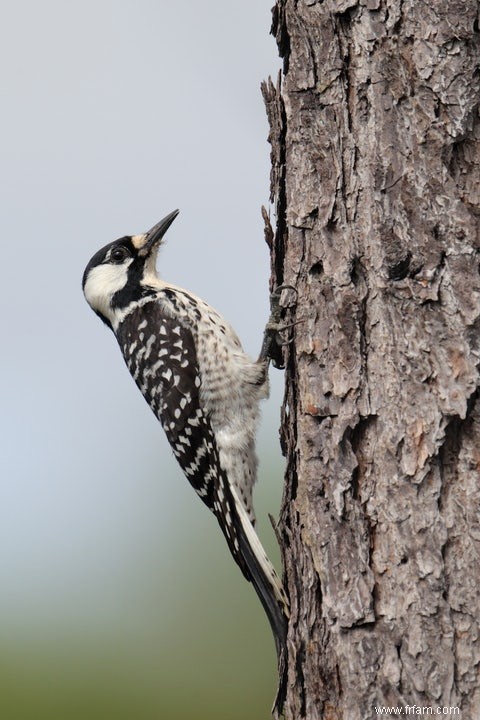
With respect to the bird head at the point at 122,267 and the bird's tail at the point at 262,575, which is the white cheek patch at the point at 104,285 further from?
the bird's tail at the point at 262,575

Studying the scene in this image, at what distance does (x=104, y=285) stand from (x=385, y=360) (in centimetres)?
281

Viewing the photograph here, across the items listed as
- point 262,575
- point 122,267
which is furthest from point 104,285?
point 262,575

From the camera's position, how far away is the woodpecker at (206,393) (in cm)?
459

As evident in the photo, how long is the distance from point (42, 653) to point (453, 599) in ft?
20.3

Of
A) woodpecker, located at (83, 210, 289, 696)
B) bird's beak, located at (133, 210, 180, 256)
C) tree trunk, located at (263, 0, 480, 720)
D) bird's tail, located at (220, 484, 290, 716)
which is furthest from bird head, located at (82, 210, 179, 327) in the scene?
tree trunk, located at (263, 0, 480, 720)

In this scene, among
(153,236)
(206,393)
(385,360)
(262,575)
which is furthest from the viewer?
(153,236)

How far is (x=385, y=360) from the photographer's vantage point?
3.11 metres

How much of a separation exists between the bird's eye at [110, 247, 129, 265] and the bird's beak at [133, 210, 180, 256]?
0.09m

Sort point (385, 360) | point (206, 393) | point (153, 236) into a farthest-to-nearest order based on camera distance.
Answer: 1. point (153, 236)
2. point (206, 393)
3. point (385, 360)

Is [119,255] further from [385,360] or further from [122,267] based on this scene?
[385,360]

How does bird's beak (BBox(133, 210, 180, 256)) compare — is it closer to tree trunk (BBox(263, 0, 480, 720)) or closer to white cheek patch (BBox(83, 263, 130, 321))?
white cheek patch (BBox(83, 263, 130, 321))

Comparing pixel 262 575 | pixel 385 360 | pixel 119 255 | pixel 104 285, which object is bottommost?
pixel 262 575

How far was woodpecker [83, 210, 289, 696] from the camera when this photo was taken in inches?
181

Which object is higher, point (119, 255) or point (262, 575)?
point (119, 255)
